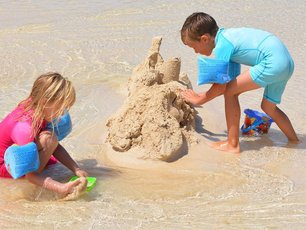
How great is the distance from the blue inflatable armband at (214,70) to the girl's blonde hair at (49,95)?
1.08 m

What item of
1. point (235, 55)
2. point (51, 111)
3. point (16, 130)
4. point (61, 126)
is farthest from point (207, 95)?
point (16, 130)

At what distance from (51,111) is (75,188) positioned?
0.47 meters

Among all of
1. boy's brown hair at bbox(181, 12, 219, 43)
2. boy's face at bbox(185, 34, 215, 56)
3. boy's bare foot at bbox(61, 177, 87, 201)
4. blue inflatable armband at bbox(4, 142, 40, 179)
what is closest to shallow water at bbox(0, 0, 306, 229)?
boy's bare foot at bbox(61, 177, 87, 201)

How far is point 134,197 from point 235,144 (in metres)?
1.10

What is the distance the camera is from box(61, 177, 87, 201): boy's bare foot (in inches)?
118

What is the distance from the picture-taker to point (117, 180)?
11.1 feet

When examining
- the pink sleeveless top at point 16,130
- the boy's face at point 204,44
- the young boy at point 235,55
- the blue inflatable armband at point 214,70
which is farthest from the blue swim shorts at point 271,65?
the pink sleeveless top at point 16,130

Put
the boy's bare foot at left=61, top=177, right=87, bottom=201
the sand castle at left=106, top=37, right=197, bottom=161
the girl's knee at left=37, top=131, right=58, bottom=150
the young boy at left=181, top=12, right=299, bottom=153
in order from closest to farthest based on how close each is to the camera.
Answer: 1. the boy's bare foot at left=61, top=177, right=87, bottom=201
2. the girl's knee at left=37, top=131, right=58, bottom=150
3. the sand castle at left=106, top=37, right=197, bottom=161
4. the young boy at left=181, top=12, right=299, bottom=153

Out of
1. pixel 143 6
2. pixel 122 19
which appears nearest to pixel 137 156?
pixel 122 19

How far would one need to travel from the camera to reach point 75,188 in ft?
9.91

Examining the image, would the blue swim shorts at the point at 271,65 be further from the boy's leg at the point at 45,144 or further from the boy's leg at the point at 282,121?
the boy's leg at the point at 45,144

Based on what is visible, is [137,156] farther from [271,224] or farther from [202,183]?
[271,224]

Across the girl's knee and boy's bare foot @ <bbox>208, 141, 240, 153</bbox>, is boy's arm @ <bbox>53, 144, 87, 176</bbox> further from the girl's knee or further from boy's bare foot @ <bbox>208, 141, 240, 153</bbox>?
boy's bare foot @ <bbox>208, 141, 240, 153</bbox>

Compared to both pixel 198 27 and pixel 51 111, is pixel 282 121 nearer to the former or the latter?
pixel 198 27
